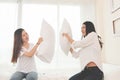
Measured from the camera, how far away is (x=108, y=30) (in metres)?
2.84

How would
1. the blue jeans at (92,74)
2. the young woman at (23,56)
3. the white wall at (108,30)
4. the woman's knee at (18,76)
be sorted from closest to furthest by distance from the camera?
the blue jeans at (92,74) < the woman's knee at (18,76) < the young woman at (23,56) < the white wall at (108,30)

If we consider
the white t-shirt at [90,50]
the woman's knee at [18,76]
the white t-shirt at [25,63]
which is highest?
the white t-shirt at [90,50]

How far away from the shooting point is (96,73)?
1761 millimetres

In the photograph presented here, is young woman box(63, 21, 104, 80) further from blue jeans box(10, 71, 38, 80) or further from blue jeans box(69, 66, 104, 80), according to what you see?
blue jeans box(10, 71, 38, 80)

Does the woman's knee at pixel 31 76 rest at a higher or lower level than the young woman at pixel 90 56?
lower

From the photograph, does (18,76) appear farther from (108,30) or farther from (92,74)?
(108,30)

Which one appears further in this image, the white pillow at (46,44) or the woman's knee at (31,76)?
the white pillow at (46,44)

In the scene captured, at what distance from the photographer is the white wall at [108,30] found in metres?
2.50

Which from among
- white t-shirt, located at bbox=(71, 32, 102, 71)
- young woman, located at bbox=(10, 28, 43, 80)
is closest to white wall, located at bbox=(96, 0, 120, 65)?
white t-shirt, located at bbox=(71, 32, 102, 71)

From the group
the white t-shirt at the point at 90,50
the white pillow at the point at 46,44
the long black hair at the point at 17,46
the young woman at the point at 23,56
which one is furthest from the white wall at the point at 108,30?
the long black hair at the point at 17,46

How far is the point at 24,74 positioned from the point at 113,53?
4.57 feet

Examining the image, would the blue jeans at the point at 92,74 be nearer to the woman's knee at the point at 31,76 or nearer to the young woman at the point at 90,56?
the young woman at the point at 90,56

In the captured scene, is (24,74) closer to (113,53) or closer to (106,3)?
(113,53)

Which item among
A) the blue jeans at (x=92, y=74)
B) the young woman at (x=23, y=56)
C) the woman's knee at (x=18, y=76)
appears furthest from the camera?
the young woman at (x=23, y=56)
